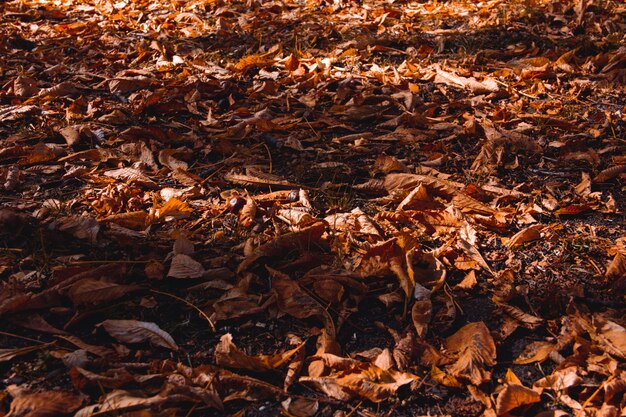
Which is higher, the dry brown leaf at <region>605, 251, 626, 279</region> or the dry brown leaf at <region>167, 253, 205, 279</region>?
the dry brown leaf at <region>605, 251, 626, 279</region>

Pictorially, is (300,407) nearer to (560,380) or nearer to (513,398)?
(513,398)

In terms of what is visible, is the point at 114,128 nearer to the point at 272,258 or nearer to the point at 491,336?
the point at 272,258

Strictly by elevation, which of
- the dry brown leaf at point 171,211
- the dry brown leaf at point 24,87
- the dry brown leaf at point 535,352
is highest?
the dry brown leaf at point 535,352

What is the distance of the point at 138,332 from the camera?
1665 millimetres

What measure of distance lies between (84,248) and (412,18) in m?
3.16

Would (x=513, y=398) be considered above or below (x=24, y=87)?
above

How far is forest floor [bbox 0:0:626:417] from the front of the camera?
60.1 inches

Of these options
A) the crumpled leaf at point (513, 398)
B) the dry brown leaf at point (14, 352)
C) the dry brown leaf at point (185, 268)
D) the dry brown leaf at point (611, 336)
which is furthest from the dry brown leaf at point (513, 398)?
the dry brown leaf at point (14, 352)

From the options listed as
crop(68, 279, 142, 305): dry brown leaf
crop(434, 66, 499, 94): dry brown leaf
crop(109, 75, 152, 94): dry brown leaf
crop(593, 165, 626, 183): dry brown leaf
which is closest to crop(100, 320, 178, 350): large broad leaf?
crop(68, 279, 142, 305): dry brown leaf

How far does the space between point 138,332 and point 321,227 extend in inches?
27.8

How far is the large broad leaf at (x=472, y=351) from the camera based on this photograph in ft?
5.02

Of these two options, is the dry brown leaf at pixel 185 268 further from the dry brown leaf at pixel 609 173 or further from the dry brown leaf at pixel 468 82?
the dry brown leaf at pixel 468 82

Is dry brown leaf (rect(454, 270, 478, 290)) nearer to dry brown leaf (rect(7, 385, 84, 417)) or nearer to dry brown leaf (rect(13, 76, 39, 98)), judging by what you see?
dry brown leaf (rect(7, 385, 84, 417))

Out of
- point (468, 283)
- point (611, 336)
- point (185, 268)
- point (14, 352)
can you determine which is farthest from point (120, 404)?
point (611, 336)
